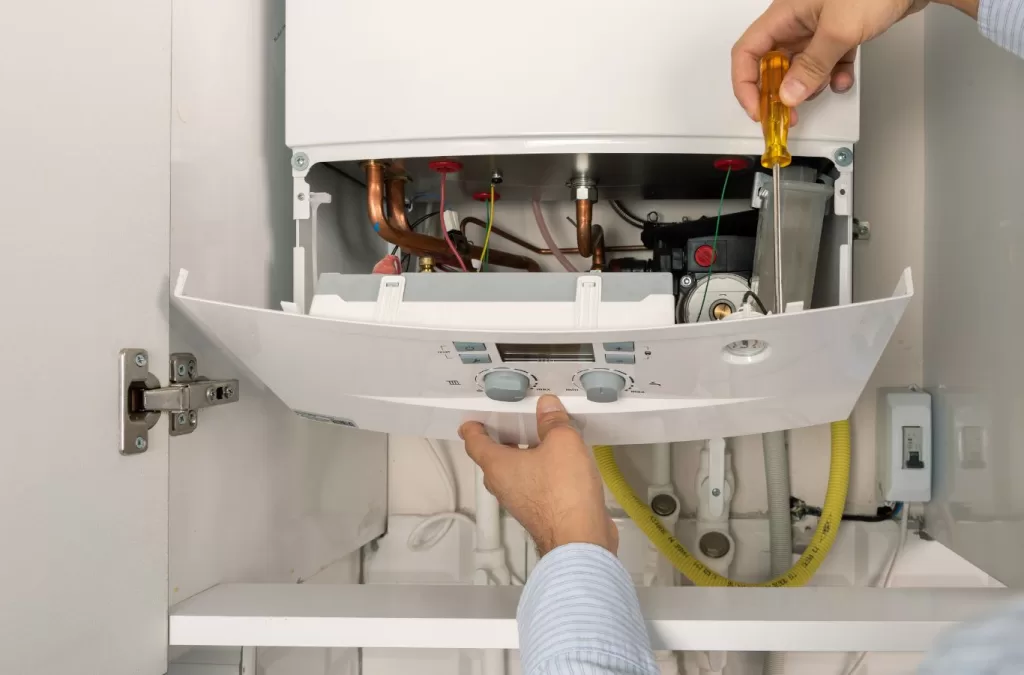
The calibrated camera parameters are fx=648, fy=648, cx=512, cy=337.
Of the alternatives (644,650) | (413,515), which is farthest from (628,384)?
(413,515)

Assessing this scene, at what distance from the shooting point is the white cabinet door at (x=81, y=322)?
499mm

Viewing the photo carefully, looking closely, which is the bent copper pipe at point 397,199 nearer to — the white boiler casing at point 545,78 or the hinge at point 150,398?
the white boiler casing at point 545,78

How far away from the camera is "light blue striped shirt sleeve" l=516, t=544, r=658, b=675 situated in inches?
19.2

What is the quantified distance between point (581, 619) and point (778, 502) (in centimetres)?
73

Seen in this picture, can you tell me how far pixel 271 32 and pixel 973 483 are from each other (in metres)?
1.17

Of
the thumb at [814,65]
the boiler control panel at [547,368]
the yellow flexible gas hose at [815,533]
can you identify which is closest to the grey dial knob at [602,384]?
the boiler control panel at [547,368]

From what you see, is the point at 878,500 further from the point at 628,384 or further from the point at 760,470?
the point at 628,384

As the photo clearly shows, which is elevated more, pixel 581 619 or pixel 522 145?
pixel 522 145

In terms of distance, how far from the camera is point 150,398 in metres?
0.62

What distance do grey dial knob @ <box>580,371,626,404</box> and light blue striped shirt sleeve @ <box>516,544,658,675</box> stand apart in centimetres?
15

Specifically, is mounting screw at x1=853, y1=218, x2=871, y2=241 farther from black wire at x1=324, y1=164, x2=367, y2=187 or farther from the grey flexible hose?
black wire at x1=324, y1=164, x2=367, y2=187

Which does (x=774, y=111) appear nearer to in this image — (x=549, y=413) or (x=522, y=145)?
(x=522, y=145)

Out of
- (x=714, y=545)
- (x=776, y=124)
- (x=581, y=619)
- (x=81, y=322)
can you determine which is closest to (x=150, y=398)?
(x=81, y=322)

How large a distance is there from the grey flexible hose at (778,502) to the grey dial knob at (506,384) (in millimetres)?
617
